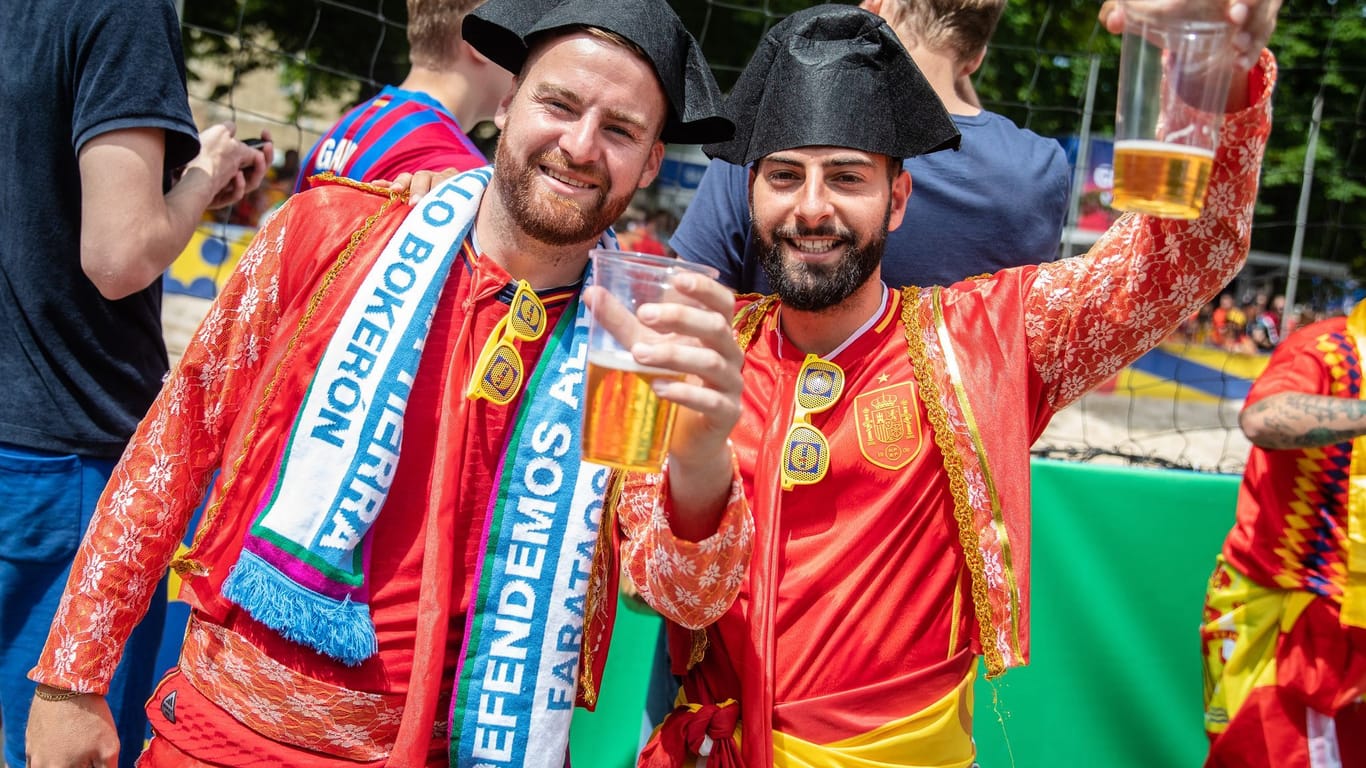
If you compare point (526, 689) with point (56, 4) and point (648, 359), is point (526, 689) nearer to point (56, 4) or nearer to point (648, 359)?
point (648, 359)

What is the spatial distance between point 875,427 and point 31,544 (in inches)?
73.1

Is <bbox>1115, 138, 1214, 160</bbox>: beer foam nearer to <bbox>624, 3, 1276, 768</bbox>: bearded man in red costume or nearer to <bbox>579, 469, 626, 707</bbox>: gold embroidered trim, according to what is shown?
<bbox>624, 3, 1276, 768</bbox>: bearded man in red costume

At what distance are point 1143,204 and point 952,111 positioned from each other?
4.11 ft

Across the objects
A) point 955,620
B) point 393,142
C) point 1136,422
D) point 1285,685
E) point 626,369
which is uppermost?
point 393,142

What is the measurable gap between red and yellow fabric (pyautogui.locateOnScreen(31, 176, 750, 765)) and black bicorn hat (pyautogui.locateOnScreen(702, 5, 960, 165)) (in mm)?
499

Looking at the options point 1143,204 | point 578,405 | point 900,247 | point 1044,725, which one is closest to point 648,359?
point 578,405

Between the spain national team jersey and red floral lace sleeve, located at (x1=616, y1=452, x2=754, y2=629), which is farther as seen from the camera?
the spain national team jersey

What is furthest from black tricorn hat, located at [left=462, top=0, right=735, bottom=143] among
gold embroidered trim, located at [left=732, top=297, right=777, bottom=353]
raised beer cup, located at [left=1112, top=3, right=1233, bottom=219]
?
raised beer cup, located at [left=1112, top=3, right=1233, bottom=219]

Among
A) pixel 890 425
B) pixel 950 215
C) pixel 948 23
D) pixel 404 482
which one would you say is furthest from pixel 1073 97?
pixel 404 482

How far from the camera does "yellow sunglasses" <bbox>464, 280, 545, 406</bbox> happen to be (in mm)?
1985

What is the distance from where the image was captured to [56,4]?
7.93 ft

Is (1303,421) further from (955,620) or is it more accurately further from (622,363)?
(622,363)

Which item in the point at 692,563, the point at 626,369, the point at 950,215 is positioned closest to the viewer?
the point at 626,369

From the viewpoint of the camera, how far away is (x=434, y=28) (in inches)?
136
